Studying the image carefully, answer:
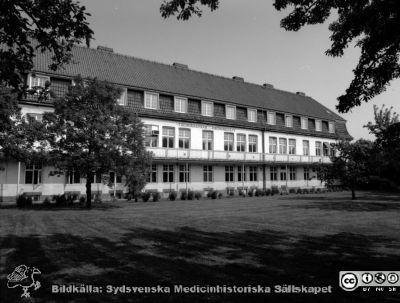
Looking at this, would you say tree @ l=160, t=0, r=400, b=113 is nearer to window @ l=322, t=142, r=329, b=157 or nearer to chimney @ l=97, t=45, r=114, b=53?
chimney @ l=97, t=45, r=114, b=53

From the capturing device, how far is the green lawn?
5652mm

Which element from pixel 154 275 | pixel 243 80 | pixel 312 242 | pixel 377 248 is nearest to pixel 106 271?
pixel 154 275

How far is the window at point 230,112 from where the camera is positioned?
119 feet

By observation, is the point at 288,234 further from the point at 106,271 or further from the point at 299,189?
the point at 299,189

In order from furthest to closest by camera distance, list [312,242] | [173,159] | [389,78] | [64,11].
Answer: [173,159]
[312,242]
[389,78]
[64,11]

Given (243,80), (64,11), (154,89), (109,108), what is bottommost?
(64,11)

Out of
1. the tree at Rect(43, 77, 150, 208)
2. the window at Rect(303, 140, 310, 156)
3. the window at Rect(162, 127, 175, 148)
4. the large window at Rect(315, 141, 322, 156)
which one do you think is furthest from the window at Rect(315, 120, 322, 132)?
the tree at Rect(43, 77, 150, 208)

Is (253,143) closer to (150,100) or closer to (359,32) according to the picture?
(150,100)

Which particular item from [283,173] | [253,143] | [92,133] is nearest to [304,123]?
[283,173]

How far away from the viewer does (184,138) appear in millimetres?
32500

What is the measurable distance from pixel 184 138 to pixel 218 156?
4.31m

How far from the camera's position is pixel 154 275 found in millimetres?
6082

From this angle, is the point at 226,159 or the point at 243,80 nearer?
the point at 226,159

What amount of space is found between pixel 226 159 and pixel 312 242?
25652 millimetres
